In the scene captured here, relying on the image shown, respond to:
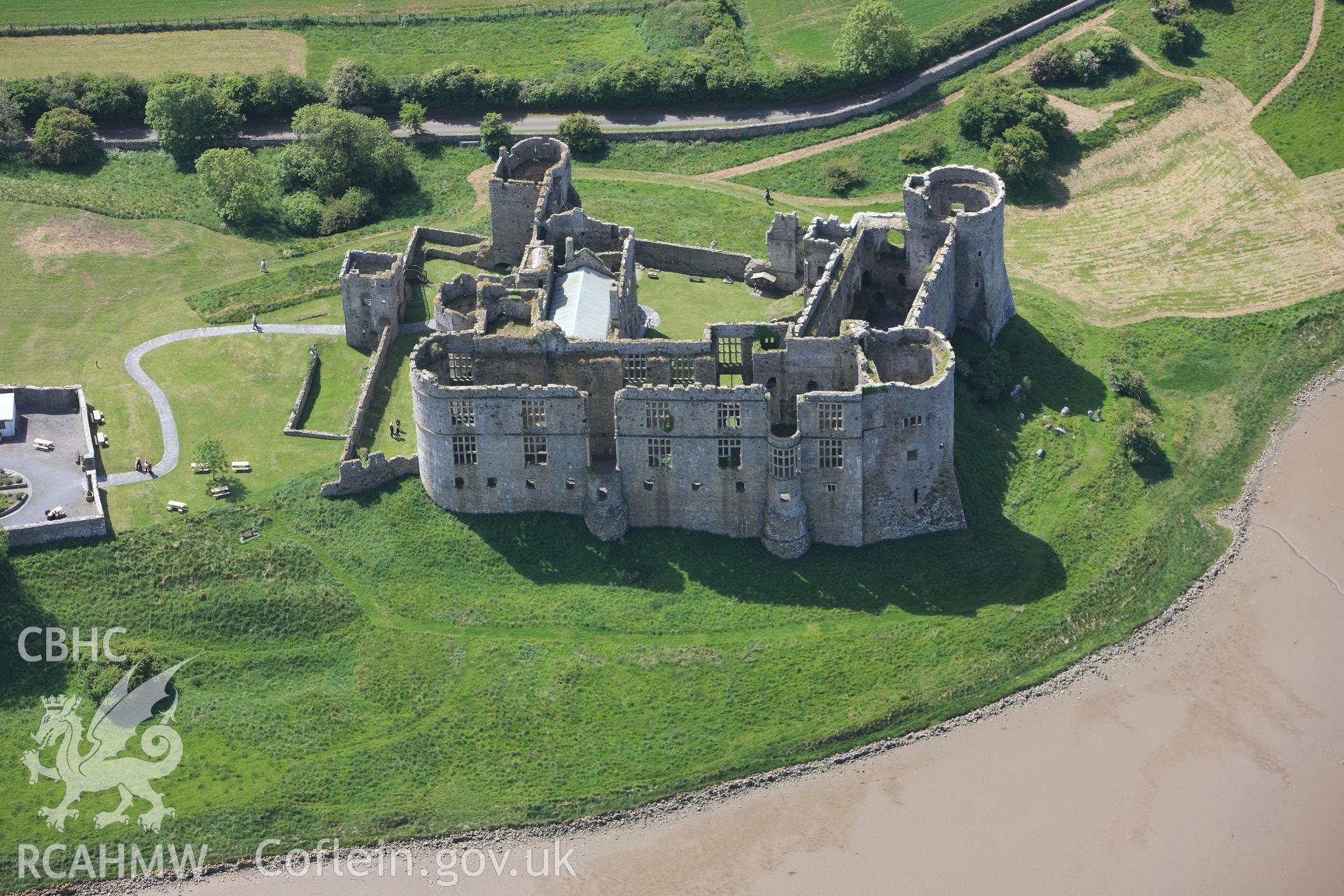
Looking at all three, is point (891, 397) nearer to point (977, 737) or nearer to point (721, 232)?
point (977, 737)

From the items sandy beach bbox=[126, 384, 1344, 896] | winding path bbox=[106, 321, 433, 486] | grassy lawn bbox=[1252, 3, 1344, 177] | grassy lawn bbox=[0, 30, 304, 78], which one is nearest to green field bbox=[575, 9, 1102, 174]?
grassy lawn bbox=[1252, 3, 1344, 177]


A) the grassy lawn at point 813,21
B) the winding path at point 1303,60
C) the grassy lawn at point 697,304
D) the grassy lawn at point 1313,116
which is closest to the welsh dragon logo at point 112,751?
the grassy lawn at point 697,304

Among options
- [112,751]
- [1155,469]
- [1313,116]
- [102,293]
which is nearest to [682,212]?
[1155,469]

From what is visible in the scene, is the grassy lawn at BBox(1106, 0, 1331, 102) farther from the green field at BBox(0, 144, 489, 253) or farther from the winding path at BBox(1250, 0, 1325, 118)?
the green field at BBox(0, 144, 489, 253)

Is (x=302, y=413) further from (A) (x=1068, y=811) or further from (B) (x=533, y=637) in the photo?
(A) (x=1068, y=811)

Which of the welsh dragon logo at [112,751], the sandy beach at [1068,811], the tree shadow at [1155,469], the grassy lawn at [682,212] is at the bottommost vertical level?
the sandy beach at [1068,811]

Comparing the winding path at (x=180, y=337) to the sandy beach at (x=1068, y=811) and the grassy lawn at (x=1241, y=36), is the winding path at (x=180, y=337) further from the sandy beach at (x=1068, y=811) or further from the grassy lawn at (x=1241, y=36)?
the grassy lawn at (x=1241, y=36)
